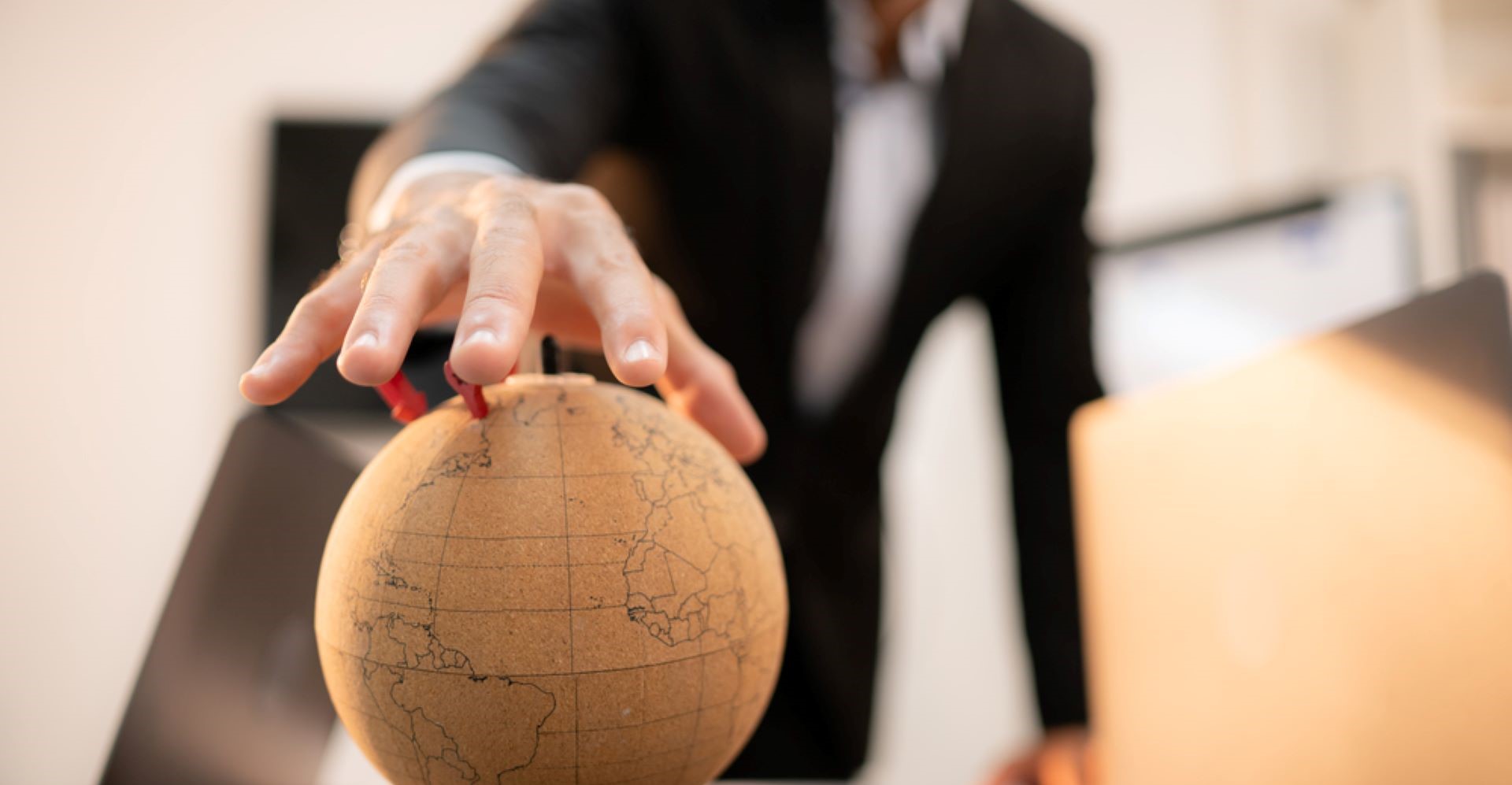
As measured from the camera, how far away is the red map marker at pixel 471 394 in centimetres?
53

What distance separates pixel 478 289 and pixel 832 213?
2.95 feet

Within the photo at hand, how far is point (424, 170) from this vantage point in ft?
2.48

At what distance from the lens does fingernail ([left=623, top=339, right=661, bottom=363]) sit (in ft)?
1.64

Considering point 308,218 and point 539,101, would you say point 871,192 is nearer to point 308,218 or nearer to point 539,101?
point 539,101

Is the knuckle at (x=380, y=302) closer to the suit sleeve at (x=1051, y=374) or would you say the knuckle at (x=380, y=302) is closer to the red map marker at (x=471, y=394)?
the red map marker at (x=471, y=394)

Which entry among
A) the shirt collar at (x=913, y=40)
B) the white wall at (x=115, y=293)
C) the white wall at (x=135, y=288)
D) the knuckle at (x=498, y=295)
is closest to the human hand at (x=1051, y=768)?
the knuckle at (x=498, y=295)

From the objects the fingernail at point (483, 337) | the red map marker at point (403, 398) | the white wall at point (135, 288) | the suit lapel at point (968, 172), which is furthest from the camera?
the white wall at point (135, 288)

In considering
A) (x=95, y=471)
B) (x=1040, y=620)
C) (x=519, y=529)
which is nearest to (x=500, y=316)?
(x=519, y=529)

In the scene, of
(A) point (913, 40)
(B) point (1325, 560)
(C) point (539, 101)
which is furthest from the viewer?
(A) point (913, 40)


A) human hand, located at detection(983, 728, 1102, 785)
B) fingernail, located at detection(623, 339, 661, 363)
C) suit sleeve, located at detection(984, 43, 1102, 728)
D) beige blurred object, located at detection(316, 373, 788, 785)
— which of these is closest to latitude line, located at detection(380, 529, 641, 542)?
beige blurred object, located at detection(316, 373, 788, 785)

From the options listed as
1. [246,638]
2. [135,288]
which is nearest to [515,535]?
[246,638]

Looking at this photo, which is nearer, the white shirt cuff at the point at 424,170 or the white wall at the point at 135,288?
the white shirt cuff at the point at 424,170

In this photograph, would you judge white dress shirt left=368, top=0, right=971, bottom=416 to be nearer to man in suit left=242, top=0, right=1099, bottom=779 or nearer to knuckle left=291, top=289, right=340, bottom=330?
man in suit left=242, top=0, right=1099, bottom=779

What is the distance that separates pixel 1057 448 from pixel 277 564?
1.20 m
